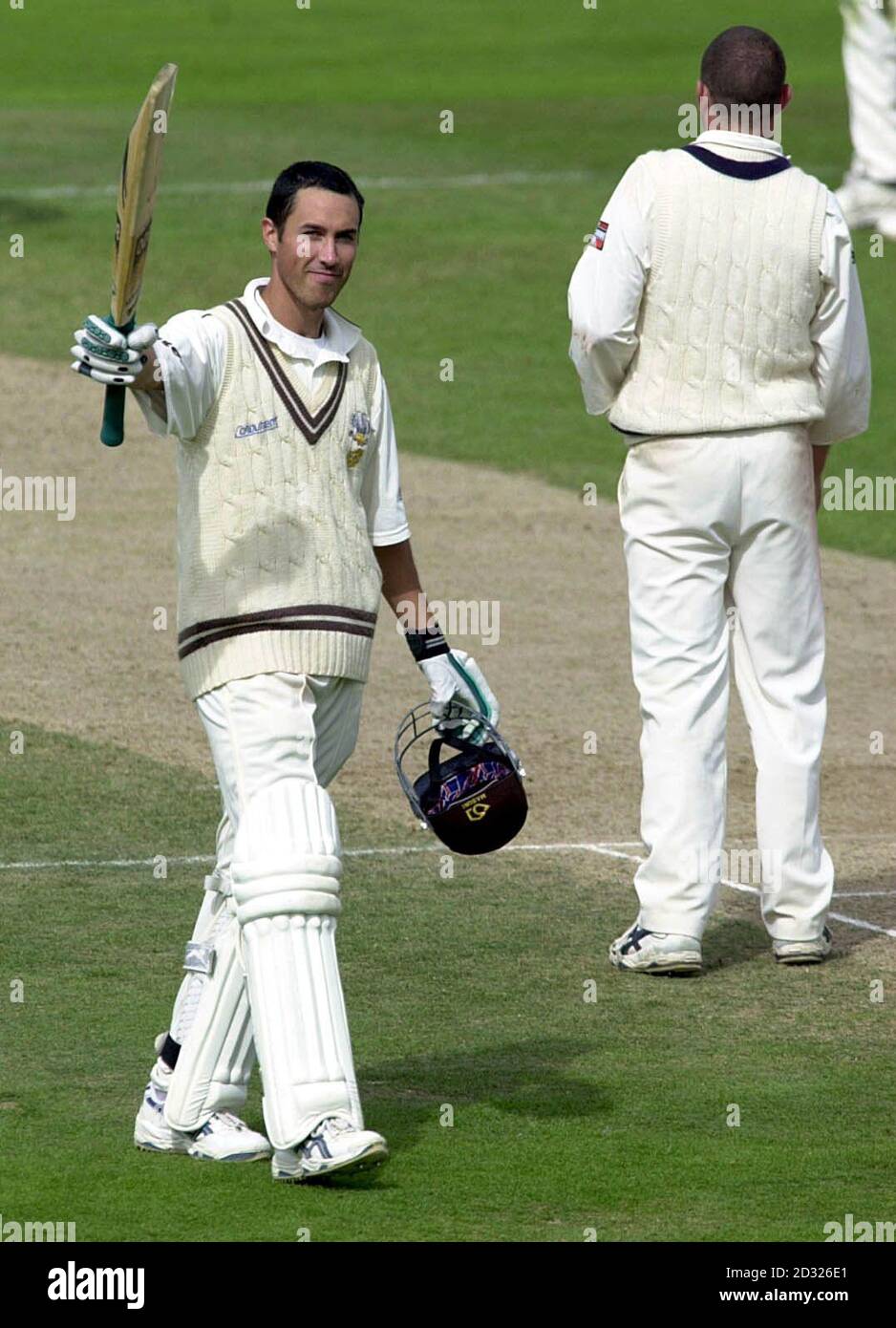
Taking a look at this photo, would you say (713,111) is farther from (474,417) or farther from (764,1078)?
(474,417)

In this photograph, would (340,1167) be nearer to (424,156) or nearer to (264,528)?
(264,528)

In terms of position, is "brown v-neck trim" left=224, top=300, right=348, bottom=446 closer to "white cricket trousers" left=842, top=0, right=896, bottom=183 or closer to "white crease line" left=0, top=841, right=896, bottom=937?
"white crease line" left=0, top=841, right=896, bottom=937

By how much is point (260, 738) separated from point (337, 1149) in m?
0.92

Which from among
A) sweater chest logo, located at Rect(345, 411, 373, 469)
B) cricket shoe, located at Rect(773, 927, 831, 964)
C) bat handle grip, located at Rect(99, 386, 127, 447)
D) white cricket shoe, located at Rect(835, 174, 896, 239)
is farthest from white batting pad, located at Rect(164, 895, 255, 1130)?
white cricket shoe, located at Rect(835, 174, 896, 239)

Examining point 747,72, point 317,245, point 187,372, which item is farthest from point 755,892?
point 187,372

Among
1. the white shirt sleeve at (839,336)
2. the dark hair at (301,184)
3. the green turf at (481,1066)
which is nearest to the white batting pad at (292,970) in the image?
the green turf at (481,1066)

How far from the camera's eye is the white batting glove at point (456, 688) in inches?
239

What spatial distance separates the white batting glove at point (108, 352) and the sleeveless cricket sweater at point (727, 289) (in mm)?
2571

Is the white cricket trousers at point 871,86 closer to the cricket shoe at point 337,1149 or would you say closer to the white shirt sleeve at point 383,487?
the white shirt sleeve at point 383,487

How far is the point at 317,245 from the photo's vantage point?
568cm

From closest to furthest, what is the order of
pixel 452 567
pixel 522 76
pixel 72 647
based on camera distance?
pixel 72 647, pixel 452 567, pixel 522 76

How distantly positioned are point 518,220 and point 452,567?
8.90m

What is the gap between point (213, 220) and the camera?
70.8 feet
